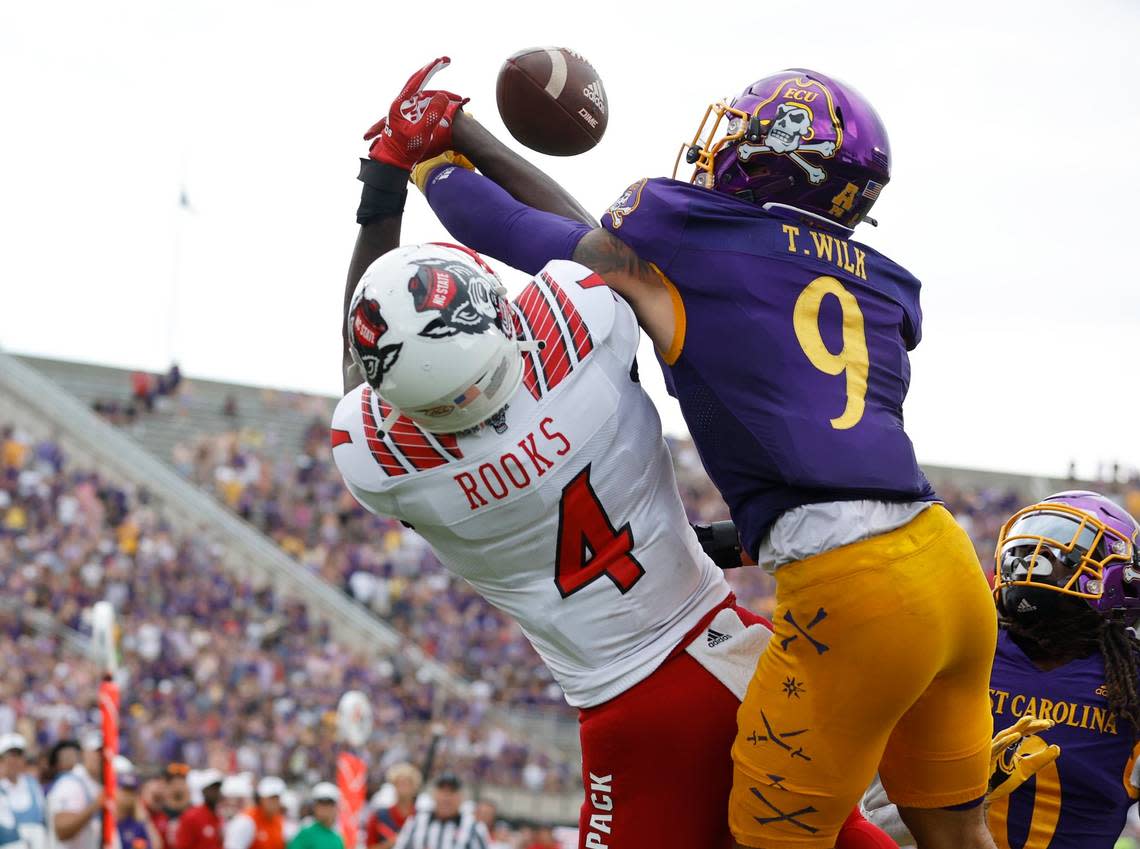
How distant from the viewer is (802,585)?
3254 millimetres

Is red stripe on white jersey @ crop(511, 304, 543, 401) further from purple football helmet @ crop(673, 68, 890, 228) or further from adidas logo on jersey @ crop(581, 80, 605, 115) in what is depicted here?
adidas logo on jersey @ crop(581, 80, 605, 115)

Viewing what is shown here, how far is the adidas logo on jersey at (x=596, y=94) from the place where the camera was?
4.20m

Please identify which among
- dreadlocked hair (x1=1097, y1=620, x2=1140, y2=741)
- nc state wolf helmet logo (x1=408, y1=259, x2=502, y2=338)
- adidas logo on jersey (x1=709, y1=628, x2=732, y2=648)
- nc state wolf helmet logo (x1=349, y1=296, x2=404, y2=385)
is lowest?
dreadlocked hair (x1=1097, y1=620, x2=1140, y2=741)

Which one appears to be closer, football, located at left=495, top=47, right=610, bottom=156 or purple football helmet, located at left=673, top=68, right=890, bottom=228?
purple football helmet, located at left=673, top=68, right=890, bottom=228

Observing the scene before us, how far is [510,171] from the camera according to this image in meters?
4.04

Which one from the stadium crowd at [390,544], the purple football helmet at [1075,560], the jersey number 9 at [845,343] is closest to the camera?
the jersey number 9 at [845,343]

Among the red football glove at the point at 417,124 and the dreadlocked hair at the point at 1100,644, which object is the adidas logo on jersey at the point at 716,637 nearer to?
the dreadlocked hair at the point at 1100,644

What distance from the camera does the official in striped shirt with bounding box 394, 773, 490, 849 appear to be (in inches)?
403

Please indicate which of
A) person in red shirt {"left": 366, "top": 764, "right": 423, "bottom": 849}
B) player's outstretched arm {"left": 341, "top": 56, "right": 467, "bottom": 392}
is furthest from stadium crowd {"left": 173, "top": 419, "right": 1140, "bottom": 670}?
player's outstretched arm {"left": 341, "top": 56, "right": 467, "bottom": 392}

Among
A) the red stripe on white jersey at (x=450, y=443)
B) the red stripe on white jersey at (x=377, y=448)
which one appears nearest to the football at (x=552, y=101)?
the red stripe on white jersey at (x=377, y=448)

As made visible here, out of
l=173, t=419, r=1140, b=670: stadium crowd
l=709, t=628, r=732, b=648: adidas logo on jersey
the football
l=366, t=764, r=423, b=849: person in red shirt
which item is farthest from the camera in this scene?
l=173, t=419, r=1140, b=670: stadium crowd

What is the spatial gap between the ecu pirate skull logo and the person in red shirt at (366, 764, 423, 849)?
839 cm

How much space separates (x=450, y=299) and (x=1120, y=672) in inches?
81.3

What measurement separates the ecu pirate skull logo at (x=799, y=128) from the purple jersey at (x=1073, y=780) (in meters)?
1.59
